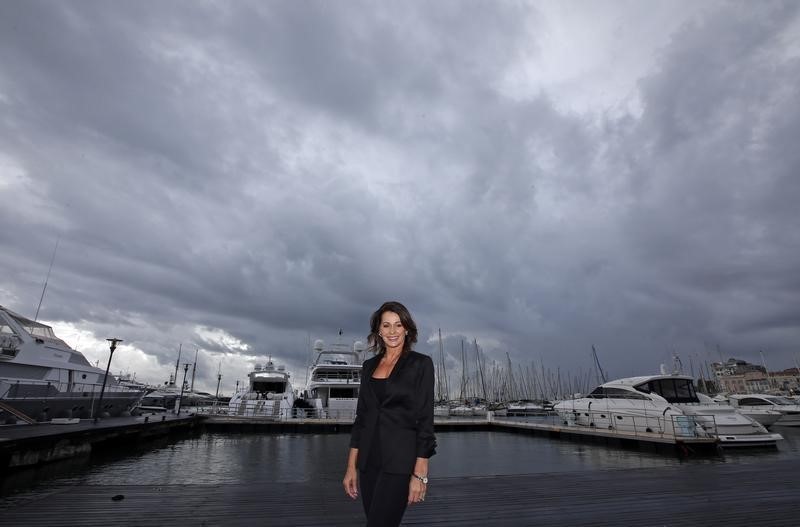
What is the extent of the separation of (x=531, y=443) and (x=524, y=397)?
239ft

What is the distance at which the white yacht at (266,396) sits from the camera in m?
40.4

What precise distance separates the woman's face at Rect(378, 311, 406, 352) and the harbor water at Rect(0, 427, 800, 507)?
795 centimetres

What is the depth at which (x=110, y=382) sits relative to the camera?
37031 mm

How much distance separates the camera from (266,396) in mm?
43188

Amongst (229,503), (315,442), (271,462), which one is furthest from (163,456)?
(229,503)

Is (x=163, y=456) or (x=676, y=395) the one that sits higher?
(x=676, y=395)

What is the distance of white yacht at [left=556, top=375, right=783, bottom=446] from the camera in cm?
2054

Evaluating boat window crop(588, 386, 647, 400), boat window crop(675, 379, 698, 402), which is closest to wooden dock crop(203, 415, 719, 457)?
boat window crop(588, 386, 647, 400)

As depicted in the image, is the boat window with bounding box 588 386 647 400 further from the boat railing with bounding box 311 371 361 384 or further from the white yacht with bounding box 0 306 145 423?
the white yacht with bounding box 0 306 145 423

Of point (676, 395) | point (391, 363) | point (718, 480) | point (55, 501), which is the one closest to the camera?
point (391, 363)

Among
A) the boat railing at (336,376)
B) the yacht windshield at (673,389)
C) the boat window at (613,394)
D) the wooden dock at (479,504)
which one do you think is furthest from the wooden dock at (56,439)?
the yacht windshield at (673,389)

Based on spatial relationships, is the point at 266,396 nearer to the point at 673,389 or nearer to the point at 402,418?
the point at 673,389

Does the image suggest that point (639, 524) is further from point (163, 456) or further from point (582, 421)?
point (582, 421)

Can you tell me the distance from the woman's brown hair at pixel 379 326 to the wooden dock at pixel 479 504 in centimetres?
370
